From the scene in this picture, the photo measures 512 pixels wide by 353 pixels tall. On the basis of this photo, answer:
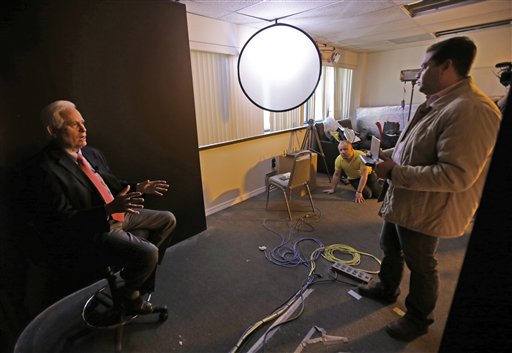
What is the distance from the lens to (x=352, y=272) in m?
1.86

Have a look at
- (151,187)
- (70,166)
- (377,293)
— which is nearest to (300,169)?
(377,293)

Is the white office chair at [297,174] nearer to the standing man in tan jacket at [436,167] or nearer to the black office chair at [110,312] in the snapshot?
the standing man in tan jacket at [436,167]

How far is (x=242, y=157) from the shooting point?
10.7ft

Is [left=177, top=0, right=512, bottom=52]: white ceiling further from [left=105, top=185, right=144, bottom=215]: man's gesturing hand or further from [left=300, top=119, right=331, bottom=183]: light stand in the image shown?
[left=105, top=185, right=144, bottom=215]: man's gesturing hand

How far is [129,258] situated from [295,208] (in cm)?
209

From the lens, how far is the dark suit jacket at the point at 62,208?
3.98 ft

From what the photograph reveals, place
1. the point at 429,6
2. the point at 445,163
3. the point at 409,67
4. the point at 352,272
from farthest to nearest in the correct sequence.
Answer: the point at 409,67, the point at 429,6, the point at 352,272, the point at 445,163

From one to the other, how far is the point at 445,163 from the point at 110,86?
201 cm

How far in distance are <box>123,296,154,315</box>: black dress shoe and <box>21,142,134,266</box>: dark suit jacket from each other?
0.39 metres

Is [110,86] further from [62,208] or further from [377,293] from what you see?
[377,293]

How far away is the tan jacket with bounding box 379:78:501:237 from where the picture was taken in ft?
3.11

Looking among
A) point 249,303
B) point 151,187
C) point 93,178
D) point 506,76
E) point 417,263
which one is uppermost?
point 506,76

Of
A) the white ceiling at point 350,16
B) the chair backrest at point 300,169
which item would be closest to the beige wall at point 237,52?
the white ceiling at point 350,16

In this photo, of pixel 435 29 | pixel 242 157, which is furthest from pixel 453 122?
pixel 435 29
